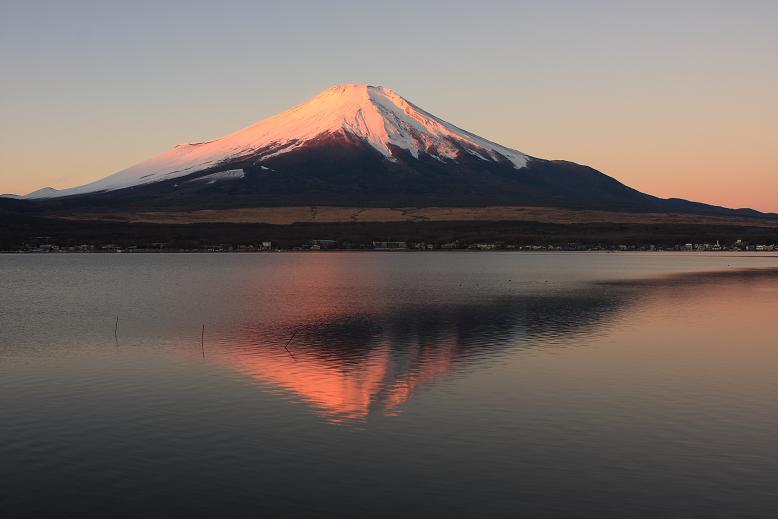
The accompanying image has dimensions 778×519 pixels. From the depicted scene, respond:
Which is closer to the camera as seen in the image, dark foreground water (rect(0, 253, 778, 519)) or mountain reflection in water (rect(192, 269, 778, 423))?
dark foreground water (rect(0, 253, 778, 519))

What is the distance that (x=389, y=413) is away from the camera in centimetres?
2973

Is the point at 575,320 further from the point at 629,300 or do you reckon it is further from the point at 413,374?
the point at 413,374

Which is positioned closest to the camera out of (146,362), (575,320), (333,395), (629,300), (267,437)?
(267,437)

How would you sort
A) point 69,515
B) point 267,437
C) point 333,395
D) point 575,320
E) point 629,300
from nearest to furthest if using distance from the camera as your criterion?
1. point 69,515
2. point 267,437
3. point 333,395
4. point 575,320
5. point 629,300

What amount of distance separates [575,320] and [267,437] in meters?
38.6

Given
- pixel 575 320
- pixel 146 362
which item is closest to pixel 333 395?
pixel 146 362

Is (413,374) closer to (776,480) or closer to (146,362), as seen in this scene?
(146,362)

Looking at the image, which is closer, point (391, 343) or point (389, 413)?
point (389, 413)

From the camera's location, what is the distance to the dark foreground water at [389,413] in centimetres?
2052

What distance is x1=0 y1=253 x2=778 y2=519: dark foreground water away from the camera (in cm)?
2052

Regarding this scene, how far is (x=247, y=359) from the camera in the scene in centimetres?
4219

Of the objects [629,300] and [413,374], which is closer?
[413,374]

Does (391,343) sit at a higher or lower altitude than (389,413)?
higher

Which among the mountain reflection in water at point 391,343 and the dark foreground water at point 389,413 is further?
the mountain reflection in water at point 391,343
